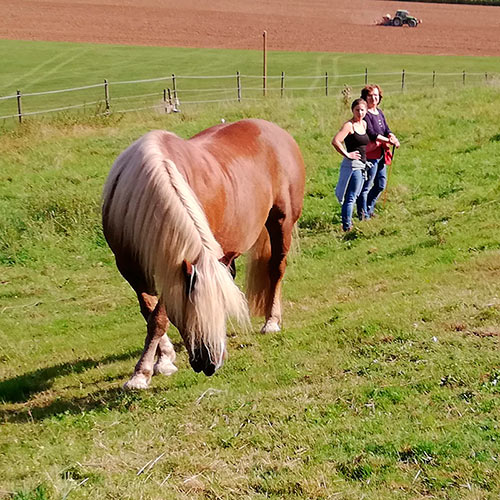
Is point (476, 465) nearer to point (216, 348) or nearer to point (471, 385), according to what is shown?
point (471, 385)

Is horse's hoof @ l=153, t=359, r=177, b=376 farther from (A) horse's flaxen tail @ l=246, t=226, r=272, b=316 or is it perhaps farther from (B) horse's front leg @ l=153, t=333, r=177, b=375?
(A) horse's flaxen tail @ l=246, t=226, r=272, b=316

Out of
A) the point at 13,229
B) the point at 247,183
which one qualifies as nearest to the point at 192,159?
the point at 247,183

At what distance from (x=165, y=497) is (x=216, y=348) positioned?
1.27 metres

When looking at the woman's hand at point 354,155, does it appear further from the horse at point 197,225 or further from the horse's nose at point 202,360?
the horse's nose at point 202,360

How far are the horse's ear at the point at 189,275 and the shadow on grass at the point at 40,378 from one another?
1.95 meters

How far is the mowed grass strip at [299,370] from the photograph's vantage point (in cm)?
379

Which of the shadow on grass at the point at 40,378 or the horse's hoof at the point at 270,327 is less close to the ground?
the horse's hoof at the point at 270,327

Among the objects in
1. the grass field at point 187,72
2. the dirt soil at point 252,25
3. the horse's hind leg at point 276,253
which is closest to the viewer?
the horse's hind leg at point 276,253

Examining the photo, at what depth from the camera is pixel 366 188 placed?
35.5ft

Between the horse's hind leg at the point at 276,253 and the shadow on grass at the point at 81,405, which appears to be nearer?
the shadow on grass at the point at 81,405

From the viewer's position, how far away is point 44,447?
4402mm

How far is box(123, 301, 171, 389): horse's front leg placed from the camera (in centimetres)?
534

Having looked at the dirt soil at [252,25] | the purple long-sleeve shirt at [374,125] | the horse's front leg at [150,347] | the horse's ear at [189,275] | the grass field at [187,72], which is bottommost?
the grass field at [187,72]

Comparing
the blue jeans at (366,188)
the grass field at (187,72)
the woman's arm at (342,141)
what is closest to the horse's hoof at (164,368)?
the woman's arm at (342,141)
